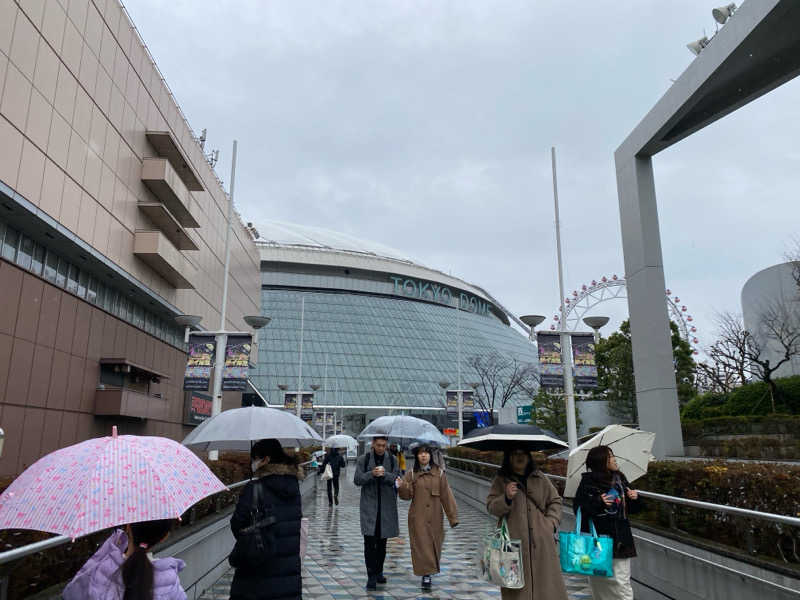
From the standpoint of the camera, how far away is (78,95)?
18.4 m

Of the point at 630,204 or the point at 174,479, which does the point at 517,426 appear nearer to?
the point at 174,479

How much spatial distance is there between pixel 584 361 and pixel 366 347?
149 feet

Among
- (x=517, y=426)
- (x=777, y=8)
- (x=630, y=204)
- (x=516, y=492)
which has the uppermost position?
(x=777, y=8)

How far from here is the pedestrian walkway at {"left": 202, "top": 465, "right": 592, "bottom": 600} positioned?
27.1ft

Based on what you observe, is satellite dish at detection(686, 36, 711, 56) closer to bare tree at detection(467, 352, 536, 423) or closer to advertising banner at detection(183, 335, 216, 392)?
advertising banner at detection(183, 335, 216, 392)

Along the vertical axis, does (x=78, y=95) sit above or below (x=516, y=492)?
above

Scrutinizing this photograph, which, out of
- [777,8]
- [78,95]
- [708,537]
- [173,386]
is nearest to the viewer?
[708,537]

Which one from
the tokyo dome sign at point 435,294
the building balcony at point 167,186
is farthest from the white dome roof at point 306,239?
the building balcony at point 167,186

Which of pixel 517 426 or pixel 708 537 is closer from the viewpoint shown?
pixel 517 426

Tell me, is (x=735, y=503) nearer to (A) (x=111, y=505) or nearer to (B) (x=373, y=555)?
(B) (x=373, y=555)

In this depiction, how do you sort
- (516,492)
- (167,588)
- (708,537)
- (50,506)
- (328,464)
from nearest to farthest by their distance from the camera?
1. (50,506)
2. (167,588)
3. (516,492)
4. (708,537)
5. (328,464)

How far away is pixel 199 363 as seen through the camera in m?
19.0

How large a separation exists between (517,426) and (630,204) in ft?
44.9

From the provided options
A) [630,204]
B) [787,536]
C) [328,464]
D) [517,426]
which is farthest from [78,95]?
[787,536]
